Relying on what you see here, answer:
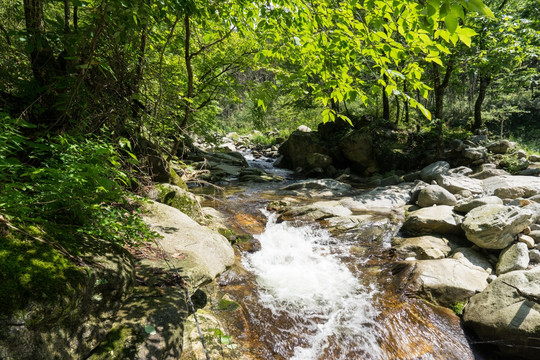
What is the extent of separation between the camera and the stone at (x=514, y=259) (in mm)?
4449

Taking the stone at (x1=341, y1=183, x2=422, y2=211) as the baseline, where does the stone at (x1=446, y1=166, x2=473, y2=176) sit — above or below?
above

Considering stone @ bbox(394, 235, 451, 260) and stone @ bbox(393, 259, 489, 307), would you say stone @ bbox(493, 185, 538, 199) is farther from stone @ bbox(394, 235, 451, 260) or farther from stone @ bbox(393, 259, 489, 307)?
stone @ bbox(393, 259, 489, 307)

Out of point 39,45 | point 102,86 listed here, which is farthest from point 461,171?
point 39,45

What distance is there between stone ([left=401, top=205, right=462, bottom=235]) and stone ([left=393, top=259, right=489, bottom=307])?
1336 mm

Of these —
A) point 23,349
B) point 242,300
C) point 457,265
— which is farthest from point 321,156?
point 23,349

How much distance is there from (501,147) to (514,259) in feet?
30.7

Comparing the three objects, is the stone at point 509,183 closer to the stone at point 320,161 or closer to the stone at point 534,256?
the stone at point 534,256

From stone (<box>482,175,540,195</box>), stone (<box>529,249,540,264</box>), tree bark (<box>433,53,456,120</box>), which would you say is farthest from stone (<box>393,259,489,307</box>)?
tree bark (<box>433,53,456,120</box>)

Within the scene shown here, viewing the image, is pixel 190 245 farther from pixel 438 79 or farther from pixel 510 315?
pixel 438 79

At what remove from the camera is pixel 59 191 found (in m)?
2.15

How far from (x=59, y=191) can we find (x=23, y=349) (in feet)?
3.57

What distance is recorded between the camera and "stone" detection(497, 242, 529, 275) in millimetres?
4449

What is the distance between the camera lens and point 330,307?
4270 mm

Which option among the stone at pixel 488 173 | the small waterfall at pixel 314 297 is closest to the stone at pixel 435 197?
the small waterfall at pixel 314 297
